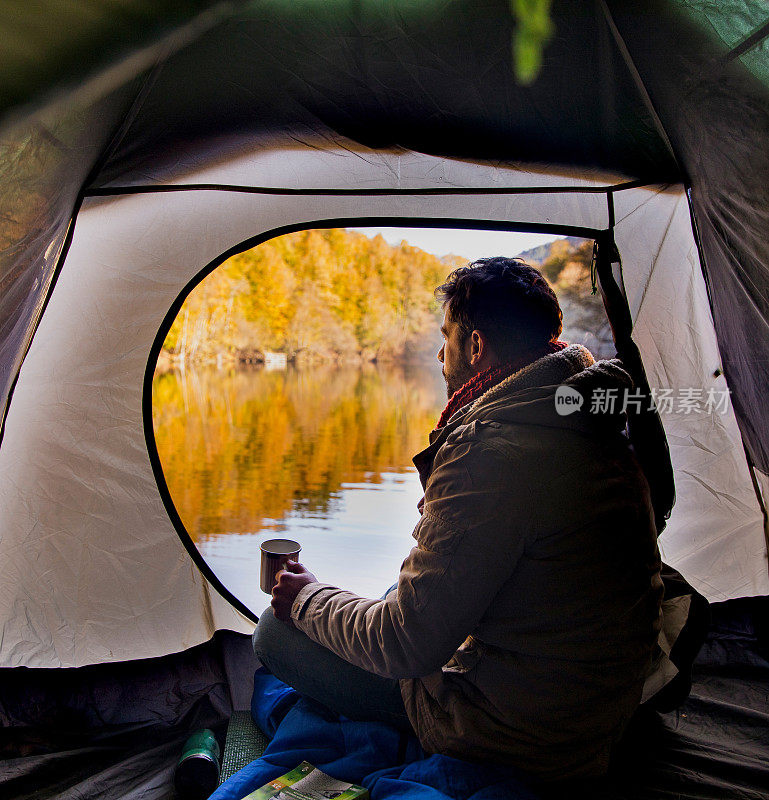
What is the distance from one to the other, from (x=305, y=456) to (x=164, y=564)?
5426 mm

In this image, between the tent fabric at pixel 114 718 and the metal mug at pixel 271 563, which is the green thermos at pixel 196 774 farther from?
the metal mug at pixel 271 563

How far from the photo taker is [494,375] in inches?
39.3

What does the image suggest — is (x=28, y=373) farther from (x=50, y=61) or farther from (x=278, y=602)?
(x=50, y=61)

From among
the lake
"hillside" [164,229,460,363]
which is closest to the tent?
the lake

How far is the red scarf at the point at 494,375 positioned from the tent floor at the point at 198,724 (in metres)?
0.63

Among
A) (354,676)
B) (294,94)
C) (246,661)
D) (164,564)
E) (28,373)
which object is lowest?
(246,661)

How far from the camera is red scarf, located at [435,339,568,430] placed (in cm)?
98

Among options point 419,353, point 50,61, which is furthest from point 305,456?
point 50,61

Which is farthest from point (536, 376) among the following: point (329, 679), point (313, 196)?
point (313, 196)

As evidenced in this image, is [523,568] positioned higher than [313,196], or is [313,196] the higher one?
[313,196]

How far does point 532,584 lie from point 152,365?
3.75 ft

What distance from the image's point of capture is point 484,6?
36.8 inches

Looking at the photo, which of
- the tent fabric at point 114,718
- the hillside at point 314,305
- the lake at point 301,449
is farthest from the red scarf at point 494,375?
the hillside at point 314,305

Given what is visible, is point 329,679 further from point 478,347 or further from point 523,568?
point 478,347
